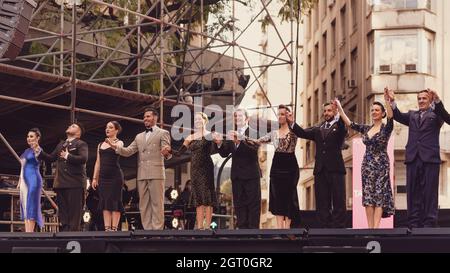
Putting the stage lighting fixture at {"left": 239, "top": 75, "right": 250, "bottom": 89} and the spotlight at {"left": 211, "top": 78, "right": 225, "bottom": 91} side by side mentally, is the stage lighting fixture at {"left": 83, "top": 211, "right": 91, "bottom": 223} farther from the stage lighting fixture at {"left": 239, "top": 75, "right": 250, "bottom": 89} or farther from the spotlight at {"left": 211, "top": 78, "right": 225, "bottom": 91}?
the stage lighting fixture at {"left": 239, "top": 75, "right": 250, "bottom": 89}

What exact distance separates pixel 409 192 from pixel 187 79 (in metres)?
14.1

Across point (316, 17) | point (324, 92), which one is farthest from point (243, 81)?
point (316, 17)

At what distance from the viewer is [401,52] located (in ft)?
114

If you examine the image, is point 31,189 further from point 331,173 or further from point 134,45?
point 134,45

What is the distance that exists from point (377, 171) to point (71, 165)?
397 centimetres

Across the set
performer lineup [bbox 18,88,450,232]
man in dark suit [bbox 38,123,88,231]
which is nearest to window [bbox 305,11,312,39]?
performer lineup [bbox 18,88,450,232]

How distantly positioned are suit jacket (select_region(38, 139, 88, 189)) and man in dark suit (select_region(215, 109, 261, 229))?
1.78m

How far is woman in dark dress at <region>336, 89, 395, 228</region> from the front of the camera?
10969 mm

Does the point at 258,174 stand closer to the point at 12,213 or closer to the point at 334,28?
the point at 12,213

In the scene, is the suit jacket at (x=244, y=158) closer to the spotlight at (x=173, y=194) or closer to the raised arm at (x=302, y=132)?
the raised arm at (x=302, y=132)

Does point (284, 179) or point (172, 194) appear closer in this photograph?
point (284, 179)

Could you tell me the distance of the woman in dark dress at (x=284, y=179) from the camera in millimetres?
12008
